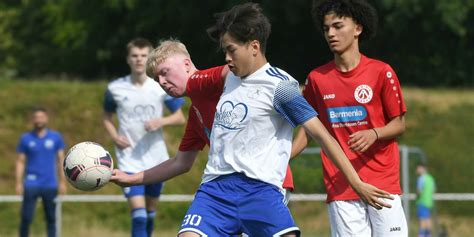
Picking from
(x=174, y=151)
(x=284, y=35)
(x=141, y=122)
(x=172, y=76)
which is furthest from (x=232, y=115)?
(x=284, y=35)

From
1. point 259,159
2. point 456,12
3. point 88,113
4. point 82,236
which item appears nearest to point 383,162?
point 259,159

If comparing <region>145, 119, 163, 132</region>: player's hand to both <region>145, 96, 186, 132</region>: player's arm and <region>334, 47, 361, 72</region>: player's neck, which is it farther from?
<region>334, 47, 361, 72</region>: player's neck

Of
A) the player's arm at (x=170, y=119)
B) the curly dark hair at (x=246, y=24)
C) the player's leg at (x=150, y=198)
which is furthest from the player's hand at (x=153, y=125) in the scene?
the curly dark hair at (x=246, y=24)

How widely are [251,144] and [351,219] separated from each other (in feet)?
4.56

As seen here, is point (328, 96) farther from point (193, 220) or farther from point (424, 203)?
point (424, 203)

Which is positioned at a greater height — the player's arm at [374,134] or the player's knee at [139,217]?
the player's arm at [374,134]

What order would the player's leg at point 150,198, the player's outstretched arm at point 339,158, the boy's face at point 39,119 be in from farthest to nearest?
the boy's face at point 39,119, the player's leg at point 150,198, the player's outstretched arm at point 339,158

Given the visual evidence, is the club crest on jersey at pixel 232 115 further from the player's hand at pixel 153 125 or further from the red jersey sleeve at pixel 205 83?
the player's hand at pixel 153 125

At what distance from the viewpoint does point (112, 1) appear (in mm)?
34531

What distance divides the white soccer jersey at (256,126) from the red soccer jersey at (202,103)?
307 mm

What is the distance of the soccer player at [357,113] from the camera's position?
288 inches

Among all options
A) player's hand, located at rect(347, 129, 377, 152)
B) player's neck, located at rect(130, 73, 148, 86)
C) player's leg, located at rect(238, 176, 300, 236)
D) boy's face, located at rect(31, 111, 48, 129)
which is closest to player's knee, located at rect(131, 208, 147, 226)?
player's neck, located at rect(130, 73, 148, 86)

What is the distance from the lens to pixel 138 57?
10.8 metres

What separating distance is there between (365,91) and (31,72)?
35.2 m
